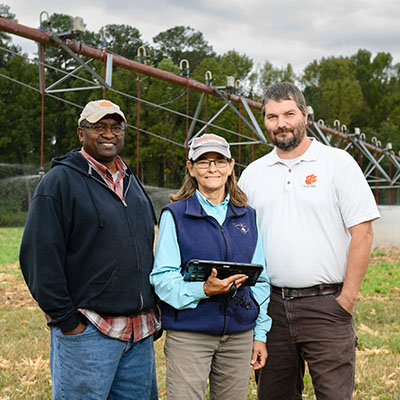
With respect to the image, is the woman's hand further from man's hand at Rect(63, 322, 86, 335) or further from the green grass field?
the green grass field

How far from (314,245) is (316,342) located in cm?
55

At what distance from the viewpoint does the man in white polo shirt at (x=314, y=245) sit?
313 cm

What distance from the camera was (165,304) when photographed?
290 centimetres

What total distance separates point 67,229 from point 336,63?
2243 inches

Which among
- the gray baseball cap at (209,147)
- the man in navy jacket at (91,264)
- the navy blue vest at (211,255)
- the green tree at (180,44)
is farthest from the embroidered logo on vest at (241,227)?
the green tree at (180,44)

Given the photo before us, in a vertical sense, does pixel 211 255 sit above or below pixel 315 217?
below

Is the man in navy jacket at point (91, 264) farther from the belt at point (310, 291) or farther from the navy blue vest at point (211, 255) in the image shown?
the belt at point (310, 291)

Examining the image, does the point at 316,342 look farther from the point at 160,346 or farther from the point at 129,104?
the point at 129,104

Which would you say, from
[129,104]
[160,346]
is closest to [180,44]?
[129,104]

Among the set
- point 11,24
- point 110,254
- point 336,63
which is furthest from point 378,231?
point 336,63

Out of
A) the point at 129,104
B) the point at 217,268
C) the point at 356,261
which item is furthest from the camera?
the point at 129,104

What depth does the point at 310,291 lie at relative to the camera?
126 inches

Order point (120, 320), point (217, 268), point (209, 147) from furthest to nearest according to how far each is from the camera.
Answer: point (209, 147) < point (120, 320) < point (217, 268)

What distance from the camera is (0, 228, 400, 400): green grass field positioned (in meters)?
4.62
